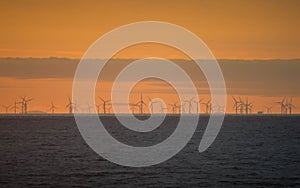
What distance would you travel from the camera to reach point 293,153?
438ft

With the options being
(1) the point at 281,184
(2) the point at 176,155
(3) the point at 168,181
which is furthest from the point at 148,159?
(1) the point at 281,184

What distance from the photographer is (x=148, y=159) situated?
119m

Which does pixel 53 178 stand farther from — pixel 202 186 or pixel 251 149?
pixel 251 149

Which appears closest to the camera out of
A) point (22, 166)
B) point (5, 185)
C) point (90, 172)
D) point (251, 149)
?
point (5, 185)

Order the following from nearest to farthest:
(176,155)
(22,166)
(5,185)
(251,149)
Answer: (5,185) → (22,166) → (176,155) → (251,149)

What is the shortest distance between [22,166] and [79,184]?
24.9 m

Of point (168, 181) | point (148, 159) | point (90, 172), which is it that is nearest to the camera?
point (168, 181)

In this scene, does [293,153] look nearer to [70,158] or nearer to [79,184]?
[70,158]

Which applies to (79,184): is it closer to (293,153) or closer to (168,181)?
(168,181)

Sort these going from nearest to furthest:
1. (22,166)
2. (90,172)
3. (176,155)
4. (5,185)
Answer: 1. (5,185)
2. (90,172)
3. (22,166)
4. (176,155)

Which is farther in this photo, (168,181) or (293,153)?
(293,153)

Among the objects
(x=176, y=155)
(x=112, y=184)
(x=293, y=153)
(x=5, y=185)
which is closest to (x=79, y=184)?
(x=112, y=184)

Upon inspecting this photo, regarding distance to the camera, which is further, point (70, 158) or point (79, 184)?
point (70, 158)

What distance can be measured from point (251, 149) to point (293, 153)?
1606 centimetres
